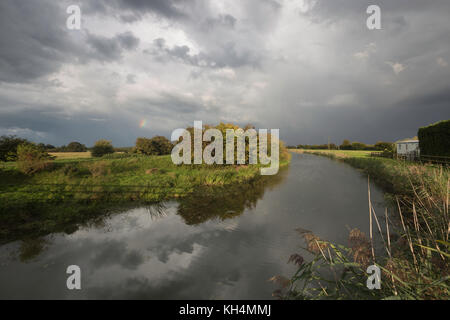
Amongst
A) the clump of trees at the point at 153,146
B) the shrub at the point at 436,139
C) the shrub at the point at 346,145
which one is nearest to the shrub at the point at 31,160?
the clump of trees at the point at 153,146

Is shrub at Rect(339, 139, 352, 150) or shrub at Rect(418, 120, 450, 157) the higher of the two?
shrub at Rect(339, 139, 352, 150)

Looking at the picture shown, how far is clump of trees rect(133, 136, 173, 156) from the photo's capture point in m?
19.6

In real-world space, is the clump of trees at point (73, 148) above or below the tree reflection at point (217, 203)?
above

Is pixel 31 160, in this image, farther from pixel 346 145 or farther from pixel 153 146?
pixel 346 145

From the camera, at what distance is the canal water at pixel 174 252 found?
3074mm

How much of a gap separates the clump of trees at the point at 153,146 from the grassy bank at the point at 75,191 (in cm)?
749

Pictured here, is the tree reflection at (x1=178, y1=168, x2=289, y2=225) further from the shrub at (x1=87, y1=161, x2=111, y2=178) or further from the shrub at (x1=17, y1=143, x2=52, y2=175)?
the shrub at (x1=17, y1=143, x2=52, y2=175)

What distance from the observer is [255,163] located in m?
18.0

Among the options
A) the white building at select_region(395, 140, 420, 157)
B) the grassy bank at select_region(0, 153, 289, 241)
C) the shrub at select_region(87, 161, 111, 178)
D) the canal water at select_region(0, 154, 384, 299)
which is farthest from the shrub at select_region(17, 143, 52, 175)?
the white building at select_region(395, 140, 420, 157)

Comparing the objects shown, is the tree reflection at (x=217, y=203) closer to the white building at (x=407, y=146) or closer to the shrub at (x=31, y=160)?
the shrub at (x=31, y=160)

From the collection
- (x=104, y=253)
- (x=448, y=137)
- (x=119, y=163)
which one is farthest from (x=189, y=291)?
(x=448, y=137)

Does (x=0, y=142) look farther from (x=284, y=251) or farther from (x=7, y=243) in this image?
(x=284, y=251)

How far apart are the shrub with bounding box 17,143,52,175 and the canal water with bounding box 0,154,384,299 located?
19.0ft

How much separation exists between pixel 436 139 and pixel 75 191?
76.8 ft
